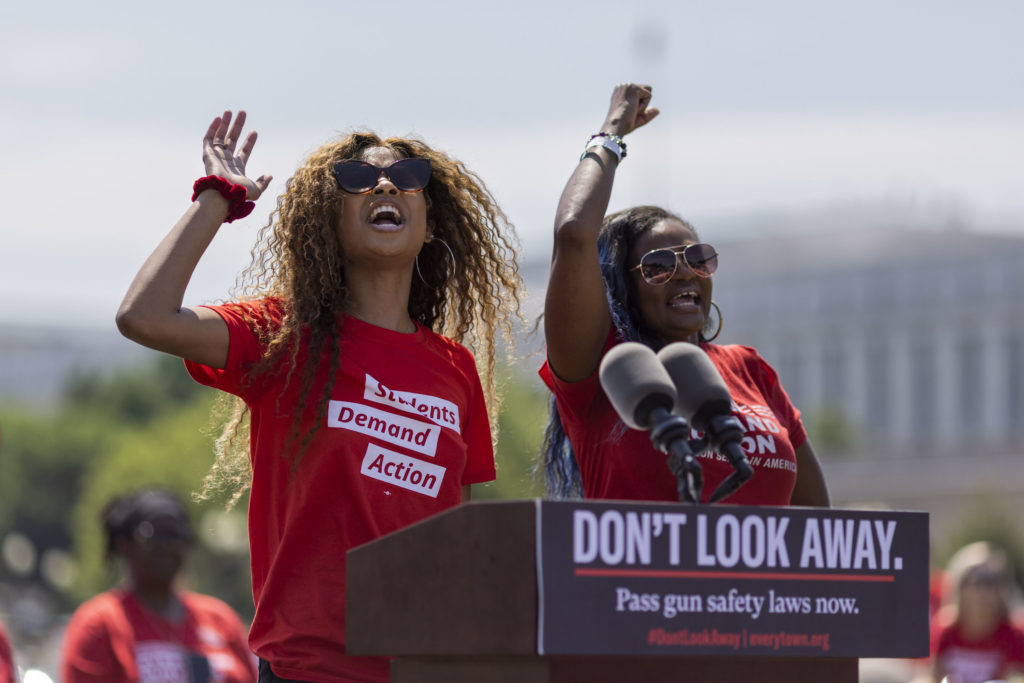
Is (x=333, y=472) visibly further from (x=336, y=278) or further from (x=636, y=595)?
(x=636, y=595)

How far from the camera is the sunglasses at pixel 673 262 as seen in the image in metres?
4.22

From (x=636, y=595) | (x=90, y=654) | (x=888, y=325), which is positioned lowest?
(x=636, y=595)

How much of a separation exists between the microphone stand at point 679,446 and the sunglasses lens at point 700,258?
1475 millimetres

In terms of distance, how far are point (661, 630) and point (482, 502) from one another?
34 cm

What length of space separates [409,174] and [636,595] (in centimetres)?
175

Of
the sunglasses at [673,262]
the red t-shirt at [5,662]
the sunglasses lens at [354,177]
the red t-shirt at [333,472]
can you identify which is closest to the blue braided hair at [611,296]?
the sunglasses at [673,262]

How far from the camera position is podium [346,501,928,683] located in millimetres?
2518

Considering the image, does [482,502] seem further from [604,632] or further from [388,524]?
[388,524]

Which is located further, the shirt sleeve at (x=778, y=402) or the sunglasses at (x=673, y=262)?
the shirt sleeve at (x=778, y=402)

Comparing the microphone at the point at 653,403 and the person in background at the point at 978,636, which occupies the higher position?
the person in background at the point at 978,636

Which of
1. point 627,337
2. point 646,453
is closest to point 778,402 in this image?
point 627,337

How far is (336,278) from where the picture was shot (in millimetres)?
3994

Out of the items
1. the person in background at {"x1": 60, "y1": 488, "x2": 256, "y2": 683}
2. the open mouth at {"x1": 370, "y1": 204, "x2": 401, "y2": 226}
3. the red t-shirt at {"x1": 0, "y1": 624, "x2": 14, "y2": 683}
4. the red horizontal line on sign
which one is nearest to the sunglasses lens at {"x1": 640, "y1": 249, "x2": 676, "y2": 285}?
the open mouth at {"x1": 370, "y1": 204, "x2": 401, "y2": 226}

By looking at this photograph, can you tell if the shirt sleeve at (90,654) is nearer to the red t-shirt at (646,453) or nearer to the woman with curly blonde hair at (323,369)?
the woman with curly blonde hair at (323,369)
